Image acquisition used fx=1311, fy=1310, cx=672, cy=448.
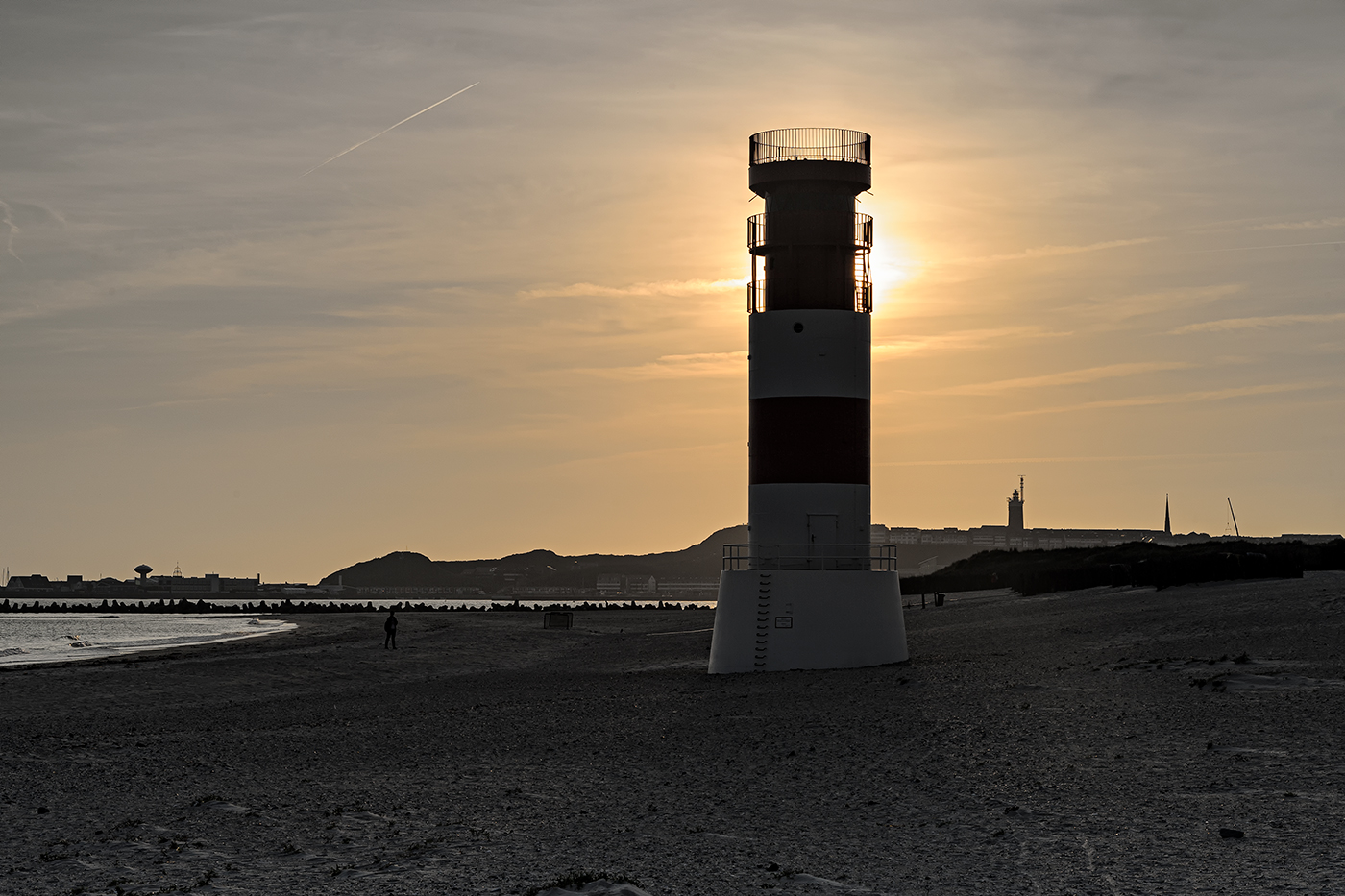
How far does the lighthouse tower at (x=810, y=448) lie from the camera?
26797mm

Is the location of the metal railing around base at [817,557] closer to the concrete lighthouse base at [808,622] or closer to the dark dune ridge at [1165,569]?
the concrete lighthouse base at [808,622]

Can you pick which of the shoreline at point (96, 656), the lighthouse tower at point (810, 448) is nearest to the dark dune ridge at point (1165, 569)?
the lighthouse tower at point (810, 448)

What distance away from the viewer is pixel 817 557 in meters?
27.1

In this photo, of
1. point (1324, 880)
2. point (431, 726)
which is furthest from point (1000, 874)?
point (431, 726)

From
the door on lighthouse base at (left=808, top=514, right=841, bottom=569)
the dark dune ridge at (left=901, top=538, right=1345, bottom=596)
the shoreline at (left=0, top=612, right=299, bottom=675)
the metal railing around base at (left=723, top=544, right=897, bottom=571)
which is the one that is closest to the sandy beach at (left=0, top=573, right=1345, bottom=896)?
the metal railing around base at (left=723, top=544, right=897, bottom=571)

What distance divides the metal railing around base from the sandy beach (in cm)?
239

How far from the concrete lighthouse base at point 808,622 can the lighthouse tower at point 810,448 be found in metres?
0.02

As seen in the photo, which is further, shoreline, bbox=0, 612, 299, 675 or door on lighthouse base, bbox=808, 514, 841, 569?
shoreline, bbox=0, 612, 299, 675

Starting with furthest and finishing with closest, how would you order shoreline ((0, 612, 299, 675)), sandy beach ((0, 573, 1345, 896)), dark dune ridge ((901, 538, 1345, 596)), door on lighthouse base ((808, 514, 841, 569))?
shoreline ((0, 612, 299, 675)), dark dune ridge ((901, 538, 1345, 596)), door on lighthouse base ((808, 514, 841, 569)), sandy beach ((0, 573, 1345, 896))

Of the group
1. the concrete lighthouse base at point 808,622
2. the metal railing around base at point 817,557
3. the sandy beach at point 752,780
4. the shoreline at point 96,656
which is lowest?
the shoreline at point 96,656

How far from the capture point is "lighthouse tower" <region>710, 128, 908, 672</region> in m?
26.8

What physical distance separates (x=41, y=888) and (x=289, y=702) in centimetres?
1600

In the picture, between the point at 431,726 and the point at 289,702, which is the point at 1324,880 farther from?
the point at 289,702

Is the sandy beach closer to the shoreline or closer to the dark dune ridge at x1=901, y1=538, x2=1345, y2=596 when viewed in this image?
the dark dune ridge at x1=901, y1=538, x2=1345, y2=596
